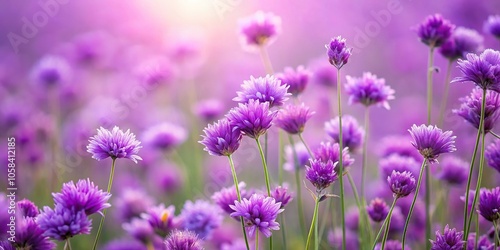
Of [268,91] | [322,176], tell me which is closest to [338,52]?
[268,91]

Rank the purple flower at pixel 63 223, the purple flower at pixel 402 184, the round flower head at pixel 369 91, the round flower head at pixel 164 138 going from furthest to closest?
1. the round flower head at pixel 164 138
2. the round flower head at pixel 369 91
3. the purple flower at pixel 402 184
4. the purple flower at pixel 63 223

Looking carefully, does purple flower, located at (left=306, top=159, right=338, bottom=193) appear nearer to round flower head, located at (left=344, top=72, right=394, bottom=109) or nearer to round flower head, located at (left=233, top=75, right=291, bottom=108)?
round flower head, located at (left=233, top=75, right=291, bottom=108)

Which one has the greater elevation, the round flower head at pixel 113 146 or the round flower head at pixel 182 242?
the round flower head at pixel 113 146

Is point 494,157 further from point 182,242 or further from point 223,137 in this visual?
point 182,242

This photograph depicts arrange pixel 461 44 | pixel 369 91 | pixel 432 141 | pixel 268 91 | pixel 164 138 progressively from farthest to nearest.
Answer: pixel 164 138, pixel 461 44, pixel 369 91, pixel 268 91, pixel 432 141

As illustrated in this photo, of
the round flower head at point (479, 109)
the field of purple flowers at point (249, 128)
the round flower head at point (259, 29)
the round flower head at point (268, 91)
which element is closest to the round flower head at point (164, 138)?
the field of purple flowers at point (249, 128)

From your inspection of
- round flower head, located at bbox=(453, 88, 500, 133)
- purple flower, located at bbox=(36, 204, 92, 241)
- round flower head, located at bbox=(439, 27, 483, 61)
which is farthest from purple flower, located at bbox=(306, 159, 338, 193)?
round flower head, located at bbox=(439, 27, 483, 61)

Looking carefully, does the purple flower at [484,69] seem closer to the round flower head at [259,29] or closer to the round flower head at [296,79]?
the round flower head at [296,79]
